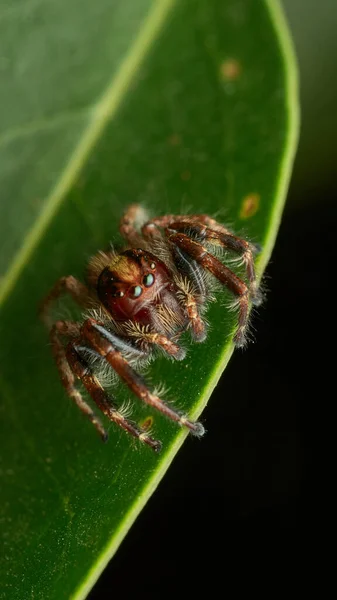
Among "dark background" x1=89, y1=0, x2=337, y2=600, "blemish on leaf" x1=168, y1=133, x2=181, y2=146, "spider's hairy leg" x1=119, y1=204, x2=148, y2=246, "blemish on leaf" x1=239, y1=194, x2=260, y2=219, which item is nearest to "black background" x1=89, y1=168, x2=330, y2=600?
"dark background" x1=89, y1=0, x2=337, y2=600

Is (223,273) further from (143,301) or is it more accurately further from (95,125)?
(95,125)

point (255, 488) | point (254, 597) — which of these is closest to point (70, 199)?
point (255, 488)

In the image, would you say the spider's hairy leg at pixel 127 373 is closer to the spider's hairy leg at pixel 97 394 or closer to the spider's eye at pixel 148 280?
the spider's hairy leg at pixel 97 394

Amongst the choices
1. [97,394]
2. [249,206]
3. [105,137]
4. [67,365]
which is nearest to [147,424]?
[97,394]

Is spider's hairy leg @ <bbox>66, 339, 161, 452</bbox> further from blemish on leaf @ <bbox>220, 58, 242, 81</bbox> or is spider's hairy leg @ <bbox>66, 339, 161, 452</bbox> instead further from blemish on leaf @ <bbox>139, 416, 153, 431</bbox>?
blemish on leaf @ <bbox>220, 58, 242, 81</bbox>

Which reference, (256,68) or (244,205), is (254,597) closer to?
(244,205)

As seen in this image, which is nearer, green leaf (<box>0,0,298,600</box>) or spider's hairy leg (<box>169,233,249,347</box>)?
spider's hairy leg (<box>169,233,249,347</box>)

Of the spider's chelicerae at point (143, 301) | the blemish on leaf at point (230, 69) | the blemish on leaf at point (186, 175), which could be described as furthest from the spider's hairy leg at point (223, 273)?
the blemish on leaf at point (230, 69)
